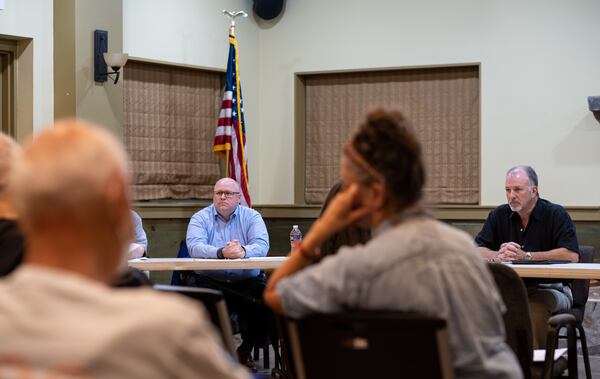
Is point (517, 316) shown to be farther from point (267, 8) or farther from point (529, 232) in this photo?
point (267, 8)

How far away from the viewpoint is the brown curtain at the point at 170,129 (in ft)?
27.5

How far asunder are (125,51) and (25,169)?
6.89 meters

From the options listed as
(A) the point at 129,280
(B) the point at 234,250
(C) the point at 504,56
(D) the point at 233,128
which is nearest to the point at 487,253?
(B) the point at 234,250

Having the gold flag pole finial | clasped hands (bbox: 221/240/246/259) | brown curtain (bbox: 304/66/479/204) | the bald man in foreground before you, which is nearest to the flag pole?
the gold flag pole finial

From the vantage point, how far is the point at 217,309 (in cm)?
264

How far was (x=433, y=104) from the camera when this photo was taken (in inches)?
355

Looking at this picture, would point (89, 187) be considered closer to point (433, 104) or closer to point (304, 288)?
point (304, 288)

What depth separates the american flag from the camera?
27.9 ft

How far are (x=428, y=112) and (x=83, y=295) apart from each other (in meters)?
7.95

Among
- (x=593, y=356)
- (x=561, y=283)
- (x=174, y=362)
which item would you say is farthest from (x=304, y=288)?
(x=593, y=356)

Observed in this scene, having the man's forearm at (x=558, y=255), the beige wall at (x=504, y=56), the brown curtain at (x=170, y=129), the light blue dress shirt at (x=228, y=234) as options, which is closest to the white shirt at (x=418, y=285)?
the man's forearm at (x=558, y=255)

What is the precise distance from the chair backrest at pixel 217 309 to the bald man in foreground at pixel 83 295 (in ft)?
3.77

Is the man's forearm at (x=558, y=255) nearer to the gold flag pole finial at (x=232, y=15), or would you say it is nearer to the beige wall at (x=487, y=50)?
the beige wall at (x=487, y=50)

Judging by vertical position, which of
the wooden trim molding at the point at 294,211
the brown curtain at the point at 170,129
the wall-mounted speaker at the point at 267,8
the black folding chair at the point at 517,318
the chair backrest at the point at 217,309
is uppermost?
the wall-mounted speaker at the point at 267,8
